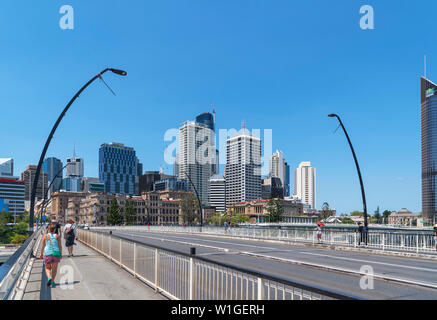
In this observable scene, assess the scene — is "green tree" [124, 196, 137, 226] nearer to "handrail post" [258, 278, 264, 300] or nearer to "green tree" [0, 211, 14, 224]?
"green tree" [0, 211, 14, 224]

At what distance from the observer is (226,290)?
600cm

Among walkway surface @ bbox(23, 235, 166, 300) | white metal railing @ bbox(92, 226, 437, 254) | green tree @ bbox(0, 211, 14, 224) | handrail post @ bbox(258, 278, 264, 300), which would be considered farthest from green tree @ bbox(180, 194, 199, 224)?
handrail post @ bbox(258, 278, 264, 300)

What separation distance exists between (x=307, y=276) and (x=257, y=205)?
17914cm

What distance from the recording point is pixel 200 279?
275 inches

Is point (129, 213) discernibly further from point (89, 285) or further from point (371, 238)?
point (89, 285)

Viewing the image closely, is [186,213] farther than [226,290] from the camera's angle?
Yes

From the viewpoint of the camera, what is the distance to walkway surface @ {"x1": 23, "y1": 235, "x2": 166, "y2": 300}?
817 centimetres

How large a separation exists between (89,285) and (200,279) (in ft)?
12.8

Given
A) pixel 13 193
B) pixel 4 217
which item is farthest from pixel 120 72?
pixel 13 193

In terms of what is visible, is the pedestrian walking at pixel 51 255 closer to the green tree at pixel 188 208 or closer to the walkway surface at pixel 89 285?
the walkway surface at pixel 89 285
